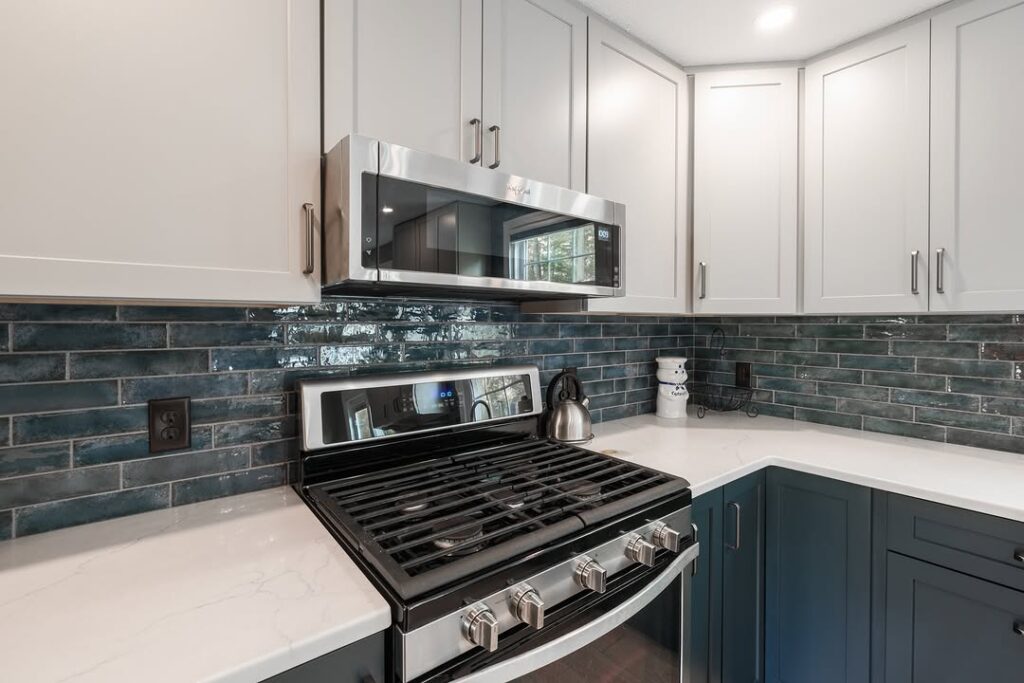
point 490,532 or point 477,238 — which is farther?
point 477,238

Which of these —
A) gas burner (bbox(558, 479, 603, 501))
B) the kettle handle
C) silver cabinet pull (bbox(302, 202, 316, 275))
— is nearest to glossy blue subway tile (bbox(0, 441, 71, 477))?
silver cabinet pull (bbox(302, 202, 316, 275))

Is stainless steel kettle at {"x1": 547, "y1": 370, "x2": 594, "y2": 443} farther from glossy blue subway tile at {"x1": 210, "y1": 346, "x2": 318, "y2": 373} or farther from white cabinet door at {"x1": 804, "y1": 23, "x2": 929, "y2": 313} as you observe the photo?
white cabinet door at {"x1": 804, "y1": 23, "x2": 929, "y2": 313}

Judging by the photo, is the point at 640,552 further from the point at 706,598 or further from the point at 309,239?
the point at 309,239

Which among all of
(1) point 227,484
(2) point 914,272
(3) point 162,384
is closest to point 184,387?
(3) point 162,384

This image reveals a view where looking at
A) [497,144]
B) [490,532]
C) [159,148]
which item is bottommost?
[490,532]

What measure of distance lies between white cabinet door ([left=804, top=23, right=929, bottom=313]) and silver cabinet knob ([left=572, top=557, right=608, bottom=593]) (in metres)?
1.37

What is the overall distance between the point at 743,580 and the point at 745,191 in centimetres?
138

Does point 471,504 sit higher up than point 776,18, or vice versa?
point 776,18

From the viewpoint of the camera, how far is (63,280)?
2.50ft

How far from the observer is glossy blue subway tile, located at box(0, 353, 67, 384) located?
0.95 m

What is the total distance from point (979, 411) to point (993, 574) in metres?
0.71

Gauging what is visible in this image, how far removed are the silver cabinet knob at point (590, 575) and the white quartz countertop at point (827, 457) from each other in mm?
467

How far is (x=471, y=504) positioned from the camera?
3.52 feet

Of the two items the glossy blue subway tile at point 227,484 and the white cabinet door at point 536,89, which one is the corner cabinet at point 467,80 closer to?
the white cabinet door at point 536,89
